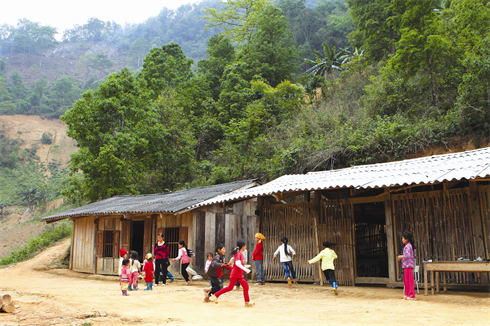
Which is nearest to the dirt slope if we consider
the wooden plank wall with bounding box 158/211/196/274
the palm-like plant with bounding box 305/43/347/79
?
the palm-like plant with bounding box 305/43/347/79

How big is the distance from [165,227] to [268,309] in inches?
303

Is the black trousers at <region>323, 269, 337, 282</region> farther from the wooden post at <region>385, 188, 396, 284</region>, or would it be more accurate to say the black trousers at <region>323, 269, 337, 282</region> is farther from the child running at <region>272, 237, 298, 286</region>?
the wooden post at <region>385, 188, 396, 284</region>

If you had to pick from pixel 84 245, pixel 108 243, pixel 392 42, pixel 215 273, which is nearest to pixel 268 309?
pixel 215 273

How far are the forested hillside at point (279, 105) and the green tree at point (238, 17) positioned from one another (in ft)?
0.38

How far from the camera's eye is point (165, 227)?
44.8 ft

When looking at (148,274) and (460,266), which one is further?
(148,274)

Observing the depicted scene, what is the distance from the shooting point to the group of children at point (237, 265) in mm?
7203

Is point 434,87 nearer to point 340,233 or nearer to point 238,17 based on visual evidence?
point 340,233

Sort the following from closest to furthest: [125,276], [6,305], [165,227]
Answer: [6,305] → [125,276] → [165,227]

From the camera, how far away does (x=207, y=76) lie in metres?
32.9

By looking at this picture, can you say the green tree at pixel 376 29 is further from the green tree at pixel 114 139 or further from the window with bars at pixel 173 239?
the window with bars at pixel 173 239

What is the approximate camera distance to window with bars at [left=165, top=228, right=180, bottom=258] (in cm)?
1347

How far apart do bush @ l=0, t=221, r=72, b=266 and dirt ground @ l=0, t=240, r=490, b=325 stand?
15.8 metres

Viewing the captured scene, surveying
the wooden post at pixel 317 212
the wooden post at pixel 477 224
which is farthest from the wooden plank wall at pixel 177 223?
the wooden post at pixel 477 224
